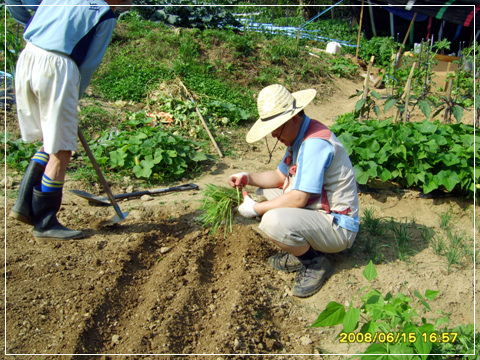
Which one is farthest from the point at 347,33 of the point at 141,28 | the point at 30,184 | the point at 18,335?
the point at 18,335

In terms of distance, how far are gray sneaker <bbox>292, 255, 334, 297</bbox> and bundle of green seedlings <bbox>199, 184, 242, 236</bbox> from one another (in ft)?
2.16

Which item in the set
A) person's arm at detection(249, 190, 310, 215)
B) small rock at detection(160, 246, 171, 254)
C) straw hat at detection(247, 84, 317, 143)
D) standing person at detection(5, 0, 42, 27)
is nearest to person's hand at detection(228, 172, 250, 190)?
person's arm at detection(249, 190, 310, 215)

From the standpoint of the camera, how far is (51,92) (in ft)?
9.03

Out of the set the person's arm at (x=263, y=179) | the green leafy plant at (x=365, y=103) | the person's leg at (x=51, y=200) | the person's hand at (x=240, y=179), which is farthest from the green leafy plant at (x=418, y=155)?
the person's leg at (x=51, y=200)

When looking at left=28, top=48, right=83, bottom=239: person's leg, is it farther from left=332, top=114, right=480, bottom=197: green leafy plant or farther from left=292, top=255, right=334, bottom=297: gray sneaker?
left=332, top=114, right=480, bottom=197: green leafy plant

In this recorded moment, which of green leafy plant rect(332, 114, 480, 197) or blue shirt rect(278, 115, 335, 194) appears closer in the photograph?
blue shirt rect(278, 115, 335, 194)

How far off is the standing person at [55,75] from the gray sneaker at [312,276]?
1833 millimetres

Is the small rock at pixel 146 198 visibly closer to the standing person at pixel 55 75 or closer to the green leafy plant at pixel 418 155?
the standing person at pixel 55 75

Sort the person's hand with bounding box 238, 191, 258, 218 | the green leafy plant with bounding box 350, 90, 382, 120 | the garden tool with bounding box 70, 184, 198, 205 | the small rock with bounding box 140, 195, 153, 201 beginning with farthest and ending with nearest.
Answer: the green leafy plant with bounding box 350, 90, 382, 120
the small rock with bounding box 140, 195, 153, 201
the garden tool with bounding box 70, 184, 198, 205
the person's hand with bounding box 238, 191, 258, 218

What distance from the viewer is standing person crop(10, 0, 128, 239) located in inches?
107

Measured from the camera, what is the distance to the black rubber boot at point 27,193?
2992 mm

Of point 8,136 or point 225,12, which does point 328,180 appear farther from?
point 225,12

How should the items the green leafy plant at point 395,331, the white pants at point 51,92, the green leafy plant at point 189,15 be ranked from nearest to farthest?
1. the green leafy plant at point 395,331
2. the white pants at point 51,92
3. the green leafy plant at point 189,15

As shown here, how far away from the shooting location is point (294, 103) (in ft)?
8.98
